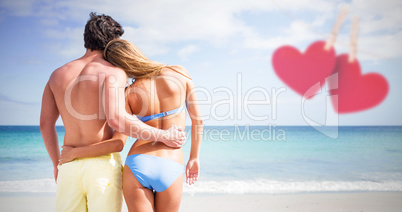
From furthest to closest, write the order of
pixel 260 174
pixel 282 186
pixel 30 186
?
pixel 260 174
pixel 282 186
pixel 30 186

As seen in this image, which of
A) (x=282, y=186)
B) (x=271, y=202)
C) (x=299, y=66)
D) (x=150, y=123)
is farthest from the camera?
(x=282, y=186)

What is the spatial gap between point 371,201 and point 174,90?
198 inches

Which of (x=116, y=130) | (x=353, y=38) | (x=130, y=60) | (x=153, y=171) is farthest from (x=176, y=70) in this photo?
(x=353, y=38)

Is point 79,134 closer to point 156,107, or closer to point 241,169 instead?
point 156,107

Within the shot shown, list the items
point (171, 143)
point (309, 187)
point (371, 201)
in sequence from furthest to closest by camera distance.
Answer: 1. point (309, 187)
2. point (371, 201)
3. point (171, 143)

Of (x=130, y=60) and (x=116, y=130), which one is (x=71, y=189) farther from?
(x=130, y=60)

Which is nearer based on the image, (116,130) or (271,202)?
(116,130)

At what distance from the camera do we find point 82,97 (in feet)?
5.82

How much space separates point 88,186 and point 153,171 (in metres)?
0.40

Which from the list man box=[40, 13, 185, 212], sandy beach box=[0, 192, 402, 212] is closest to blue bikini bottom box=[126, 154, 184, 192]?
man box=[40, 13, 185, 212]

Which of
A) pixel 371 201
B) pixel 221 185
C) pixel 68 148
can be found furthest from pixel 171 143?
pixel 221 185

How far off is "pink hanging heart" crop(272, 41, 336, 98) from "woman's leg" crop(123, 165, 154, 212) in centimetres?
374

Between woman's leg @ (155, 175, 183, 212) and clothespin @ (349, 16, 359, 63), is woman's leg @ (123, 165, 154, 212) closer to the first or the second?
woman's leg @ (155, 175, 183, 212)

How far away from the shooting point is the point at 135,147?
184 cm
